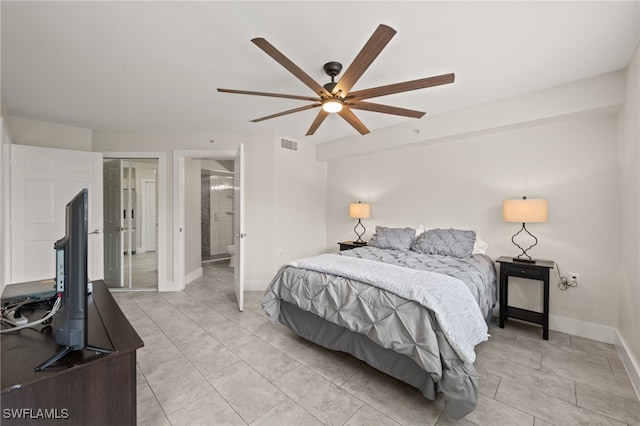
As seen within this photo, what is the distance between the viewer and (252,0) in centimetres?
158

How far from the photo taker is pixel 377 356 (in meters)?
1.98

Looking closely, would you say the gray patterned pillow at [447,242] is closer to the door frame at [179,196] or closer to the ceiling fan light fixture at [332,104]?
the ceiling fan light fixture at [332,104]

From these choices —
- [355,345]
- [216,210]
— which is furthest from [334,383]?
[216,210]

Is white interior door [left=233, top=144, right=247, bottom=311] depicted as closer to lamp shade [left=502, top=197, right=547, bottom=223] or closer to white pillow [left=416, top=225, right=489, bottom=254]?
white pillow [left=416, top=225, right=489, bottom=254]

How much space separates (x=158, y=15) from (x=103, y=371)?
1984 mm

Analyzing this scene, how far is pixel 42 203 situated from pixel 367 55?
4211mm

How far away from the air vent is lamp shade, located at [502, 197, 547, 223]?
3103 mm

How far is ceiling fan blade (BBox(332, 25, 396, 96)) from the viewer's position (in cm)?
140

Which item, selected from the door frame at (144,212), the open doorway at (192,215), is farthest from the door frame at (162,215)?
the door frame at (144,212)

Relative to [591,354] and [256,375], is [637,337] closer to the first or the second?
[591,354]

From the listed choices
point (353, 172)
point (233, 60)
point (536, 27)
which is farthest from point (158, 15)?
point (353, 172)

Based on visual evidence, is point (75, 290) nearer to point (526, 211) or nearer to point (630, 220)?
point (526, 211)

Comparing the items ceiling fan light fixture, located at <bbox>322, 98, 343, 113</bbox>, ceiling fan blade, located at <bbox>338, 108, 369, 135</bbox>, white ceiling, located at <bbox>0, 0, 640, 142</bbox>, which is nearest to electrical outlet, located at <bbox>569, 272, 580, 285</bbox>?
white ceiling, located at <bbox>0, 0, 640, 142</bbox>

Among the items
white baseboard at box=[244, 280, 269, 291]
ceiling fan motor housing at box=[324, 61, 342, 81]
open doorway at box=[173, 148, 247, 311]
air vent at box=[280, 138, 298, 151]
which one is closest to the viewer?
ceiling fan motor housing at box=[324, 61, 342, 81]
